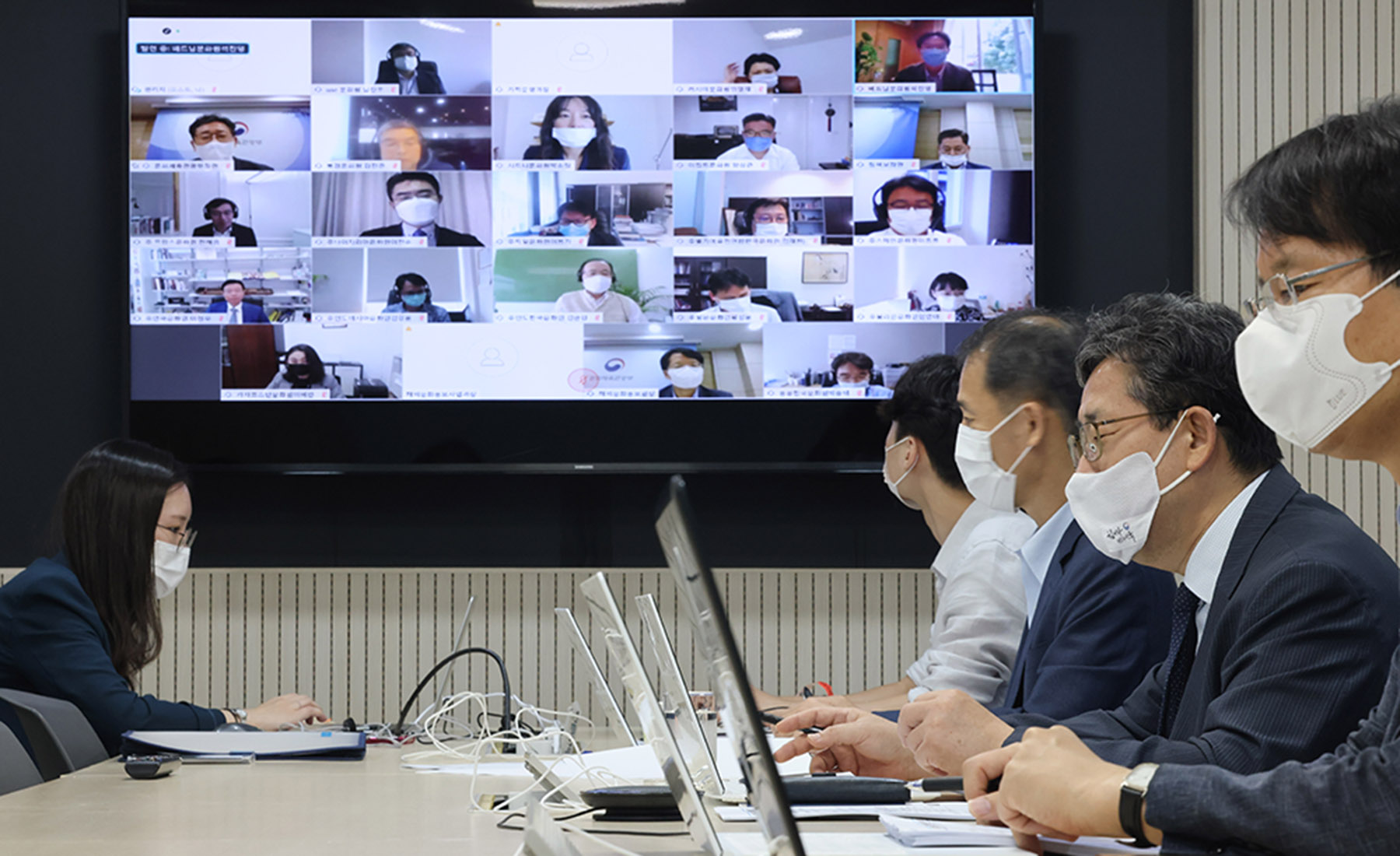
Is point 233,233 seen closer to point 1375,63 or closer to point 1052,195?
point 1052,195

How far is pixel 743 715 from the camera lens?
2.87ft

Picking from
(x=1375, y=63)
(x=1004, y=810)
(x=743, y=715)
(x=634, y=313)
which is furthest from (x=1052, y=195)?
(x=743, y=715)

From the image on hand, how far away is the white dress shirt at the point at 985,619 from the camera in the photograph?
2689mm

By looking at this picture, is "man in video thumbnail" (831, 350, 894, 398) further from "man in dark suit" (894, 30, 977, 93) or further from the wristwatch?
the wristwatch

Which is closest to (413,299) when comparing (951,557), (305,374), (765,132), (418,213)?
(418,213)

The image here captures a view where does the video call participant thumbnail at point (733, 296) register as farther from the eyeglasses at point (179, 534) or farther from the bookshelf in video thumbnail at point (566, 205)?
the eyeglasses at point (179, 534)

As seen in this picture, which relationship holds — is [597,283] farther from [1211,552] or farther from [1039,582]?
[1211,552]

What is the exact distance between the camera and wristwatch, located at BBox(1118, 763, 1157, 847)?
127 centimetres

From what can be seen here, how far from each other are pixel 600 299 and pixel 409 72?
0.91m

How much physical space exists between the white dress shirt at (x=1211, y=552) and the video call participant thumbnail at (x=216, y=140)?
3.18 metres

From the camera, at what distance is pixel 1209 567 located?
5.98 feet

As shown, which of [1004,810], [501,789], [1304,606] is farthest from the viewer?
[501,789]

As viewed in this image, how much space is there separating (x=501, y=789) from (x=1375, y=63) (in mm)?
3633

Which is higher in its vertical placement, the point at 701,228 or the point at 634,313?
the point at 701,228
